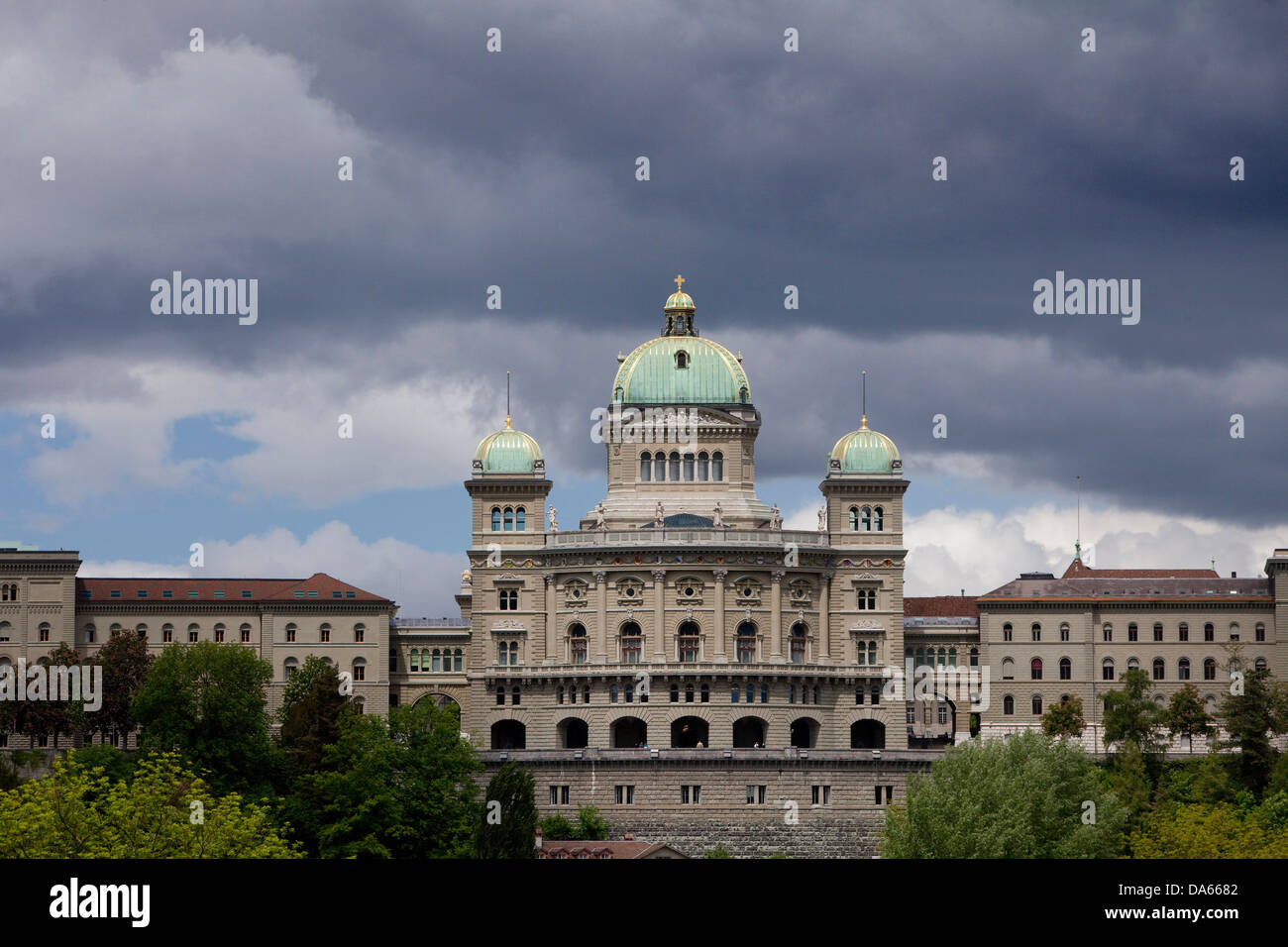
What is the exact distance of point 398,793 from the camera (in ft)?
415

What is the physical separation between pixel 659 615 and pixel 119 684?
38.0 metres

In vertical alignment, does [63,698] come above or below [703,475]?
below

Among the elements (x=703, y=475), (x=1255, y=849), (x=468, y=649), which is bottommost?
(x=1255, y=849)

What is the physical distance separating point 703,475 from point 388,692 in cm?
2931

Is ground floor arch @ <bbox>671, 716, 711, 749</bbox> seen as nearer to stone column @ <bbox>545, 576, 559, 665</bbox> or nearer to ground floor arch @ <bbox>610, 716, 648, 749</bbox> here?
ground floor arch @ <bbox>610, 716, 648, 749</bbox>

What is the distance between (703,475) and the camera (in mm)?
176250

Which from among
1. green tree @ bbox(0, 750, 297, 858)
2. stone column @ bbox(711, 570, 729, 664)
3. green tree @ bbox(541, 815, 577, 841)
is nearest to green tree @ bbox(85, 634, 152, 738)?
green tree @ bbox(541, 815, 577, 841)

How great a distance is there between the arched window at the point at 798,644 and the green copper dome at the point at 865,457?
1208 centimetres

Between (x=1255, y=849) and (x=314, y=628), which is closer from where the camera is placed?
(x=1255, y=849)

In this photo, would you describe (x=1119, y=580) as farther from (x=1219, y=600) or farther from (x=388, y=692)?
(x=388, y=692)

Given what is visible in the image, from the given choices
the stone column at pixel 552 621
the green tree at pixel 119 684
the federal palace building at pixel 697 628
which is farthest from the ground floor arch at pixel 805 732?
the green tree at pixel 119 684

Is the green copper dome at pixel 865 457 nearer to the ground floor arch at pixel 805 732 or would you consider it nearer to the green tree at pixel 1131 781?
the ground floor arch at pixel 805 732

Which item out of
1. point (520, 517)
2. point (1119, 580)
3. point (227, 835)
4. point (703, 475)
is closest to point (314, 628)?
point (520, 517)

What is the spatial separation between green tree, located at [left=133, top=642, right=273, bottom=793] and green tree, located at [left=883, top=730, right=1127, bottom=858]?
41134mm
